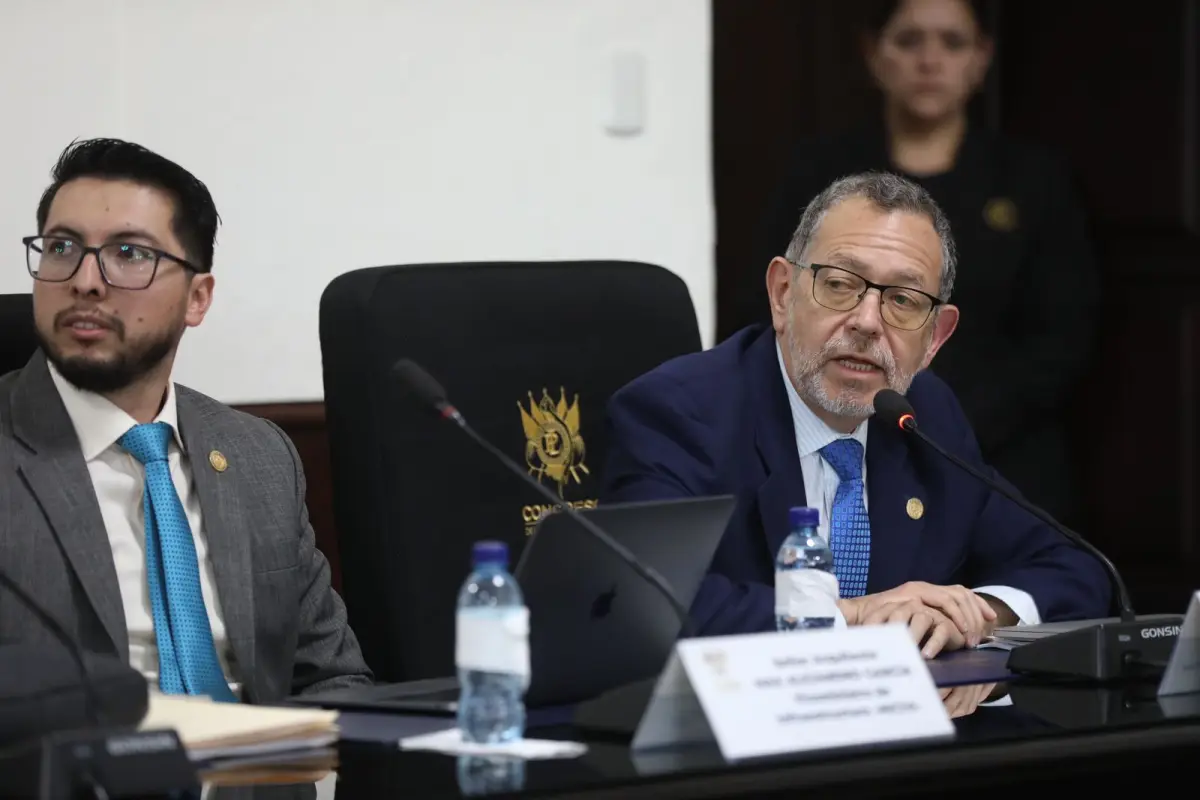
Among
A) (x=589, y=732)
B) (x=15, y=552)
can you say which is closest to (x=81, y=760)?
(x=589, y=732)

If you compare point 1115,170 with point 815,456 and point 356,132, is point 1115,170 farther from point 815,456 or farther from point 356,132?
point 815,456

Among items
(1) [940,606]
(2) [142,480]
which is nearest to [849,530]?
(1) [940,606]

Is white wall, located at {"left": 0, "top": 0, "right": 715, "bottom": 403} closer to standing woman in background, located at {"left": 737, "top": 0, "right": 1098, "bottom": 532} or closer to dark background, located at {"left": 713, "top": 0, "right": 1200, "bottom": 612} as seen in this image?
dark background, located at {"left": 713, "top": 0, "right": 1200, "bottom": 612}

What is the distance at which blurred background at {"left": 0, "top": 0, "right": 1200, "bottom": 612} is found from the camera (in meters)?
3.29

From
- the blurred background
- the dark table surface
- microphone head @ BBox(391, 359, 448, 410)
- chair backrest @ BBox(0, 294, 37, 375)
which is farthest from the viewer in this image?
the blurred background

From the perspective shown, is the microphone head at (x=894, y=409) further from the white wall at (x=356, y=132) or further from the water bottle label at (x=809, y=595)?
the white wall at (x=356, y=132)

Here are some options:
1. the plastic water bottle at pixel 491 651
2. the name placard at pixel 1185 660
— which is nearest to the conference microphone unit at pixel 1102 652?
the name placard at pixel 1185 660

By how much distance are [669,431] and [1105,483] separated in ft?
6.88

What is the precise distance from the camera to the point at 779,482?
242 cm

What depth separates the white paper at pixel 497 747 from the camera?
160 cm

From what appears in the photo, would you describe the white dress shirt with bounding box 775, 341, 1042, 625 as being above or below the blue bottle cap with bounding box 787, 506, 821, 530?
below

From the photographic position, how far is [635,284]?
8.67ft

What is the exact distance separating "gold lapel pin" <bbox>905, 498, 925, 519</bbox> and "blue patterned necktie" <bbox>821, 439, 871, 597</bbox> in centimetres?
6

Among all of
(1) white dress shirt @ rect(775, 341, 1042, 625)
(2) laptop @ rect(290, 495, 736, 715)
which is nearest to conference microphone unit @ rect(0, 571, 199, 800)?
(2) laptop @ rect(290, 495, 736, 715)
